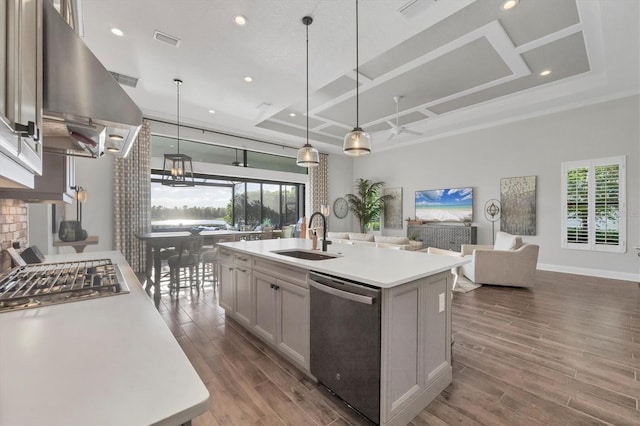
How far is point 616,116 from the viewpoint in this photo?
4.99m

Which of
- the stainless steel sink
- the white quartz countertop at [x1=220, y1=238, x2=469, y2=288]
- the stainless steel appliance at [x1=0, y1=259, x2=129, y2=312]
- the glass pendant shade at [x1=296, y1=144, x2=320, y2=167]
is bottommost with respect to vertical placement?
the stainless steel sink

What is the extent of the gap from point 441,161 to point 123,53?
7123mm

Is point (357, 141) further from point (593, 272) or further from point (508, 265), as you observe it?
point (593, 272)

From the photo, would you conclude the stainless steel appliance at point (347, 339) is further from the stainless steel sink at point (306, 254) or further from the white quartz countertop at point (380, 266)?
the stainless steel sink at point (306, 254)

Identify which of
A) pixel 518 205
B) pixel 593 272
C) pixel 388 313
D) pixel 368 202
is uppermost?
pixel 368 202

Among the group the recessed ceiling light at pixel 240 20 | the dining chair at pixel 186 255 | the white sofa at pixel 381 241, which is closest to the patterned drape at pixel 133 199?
the dining chair at pixel 186 255

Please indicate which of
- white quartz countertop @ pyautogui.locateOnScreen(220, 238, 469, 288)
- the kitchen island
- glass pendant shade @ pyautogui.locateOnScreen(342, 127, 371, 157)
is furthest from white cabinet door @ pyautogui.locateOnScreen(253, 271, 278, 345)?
glass pendant shade @ pyautogui.locateOnScreen(342, 127, 371, 157)

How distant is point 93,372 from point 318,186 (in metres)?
8.22

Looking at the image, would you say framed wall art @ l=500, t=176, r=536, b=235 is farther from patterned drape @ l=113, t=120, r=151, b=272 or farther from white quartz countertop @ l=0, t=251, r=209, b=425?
patterned drape @ l=113, t=120, r=151, b=272

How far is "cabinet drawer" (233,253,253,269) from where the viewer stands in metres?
2.70

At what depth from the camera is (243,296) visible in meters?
2.81

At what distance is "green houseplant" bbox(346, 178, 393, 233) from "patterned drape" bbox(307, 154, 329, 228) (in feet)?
2.93

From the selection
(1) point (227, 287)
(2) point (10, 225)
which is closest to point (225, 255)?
(1) point (227, 287)

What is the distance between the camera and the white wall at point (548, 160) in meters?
4.87
